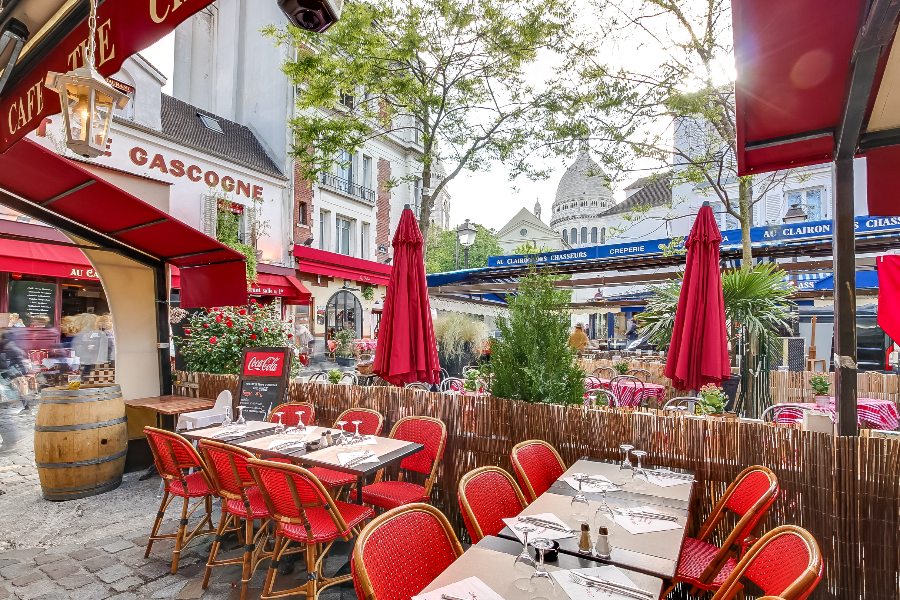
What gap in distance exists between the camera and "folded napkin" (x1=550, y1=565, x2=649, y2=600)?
175 centimetres

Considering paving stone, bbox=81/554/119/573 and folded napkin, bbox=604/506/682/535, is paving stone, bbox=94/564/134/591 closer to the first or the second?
paving stone, bbox=81/554/119/573

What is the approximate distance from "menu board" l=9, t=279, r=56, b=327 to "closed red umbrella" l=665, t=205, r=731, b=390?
11605 mm

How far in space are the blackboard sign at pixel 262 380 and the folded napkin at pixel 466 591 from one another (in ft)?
13.5

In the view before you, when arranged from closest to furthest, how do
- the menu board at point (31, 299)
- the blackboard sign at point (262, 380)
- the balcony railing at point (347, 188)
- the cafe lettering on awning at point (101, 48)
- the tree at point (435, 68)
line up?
the cafe lettering on awning at point (101, 48)
the blackboard sign at point (262, 380)
the tree at point (435, 68)
the menu board at point (31, 299)
the balcony railing at point (347, 188)

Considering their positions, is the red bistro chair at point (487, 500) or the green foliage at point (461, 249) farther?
the green foliage at point (461, 249)

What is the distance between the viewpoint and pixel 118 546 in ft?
12.9

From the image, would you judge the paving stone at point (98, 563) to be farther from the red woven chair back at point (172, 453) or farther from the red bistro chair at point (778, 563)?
the red bistro chair at point (778, 563)

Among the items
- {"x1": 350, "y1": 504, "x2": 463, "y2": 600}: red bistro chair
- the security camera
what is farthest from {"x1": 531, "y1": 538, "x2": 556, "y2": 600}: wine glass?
the security camera

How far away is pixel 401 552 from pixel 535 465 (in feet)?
5.27

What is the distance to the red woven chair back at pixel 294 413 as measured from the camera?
16.8ft

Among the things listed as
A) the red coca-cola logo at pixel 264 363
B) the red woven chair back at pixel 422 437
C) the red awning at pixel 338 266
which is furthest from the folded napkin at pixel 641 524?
the red awning at pixel 338 266

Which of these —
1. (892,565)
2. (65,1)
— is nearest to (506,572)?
(892,565)

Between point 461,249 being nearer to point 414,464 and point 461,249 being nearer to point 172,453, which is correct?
point 414,464

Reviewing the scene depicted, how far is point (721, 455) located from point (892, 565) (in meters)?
1.02
